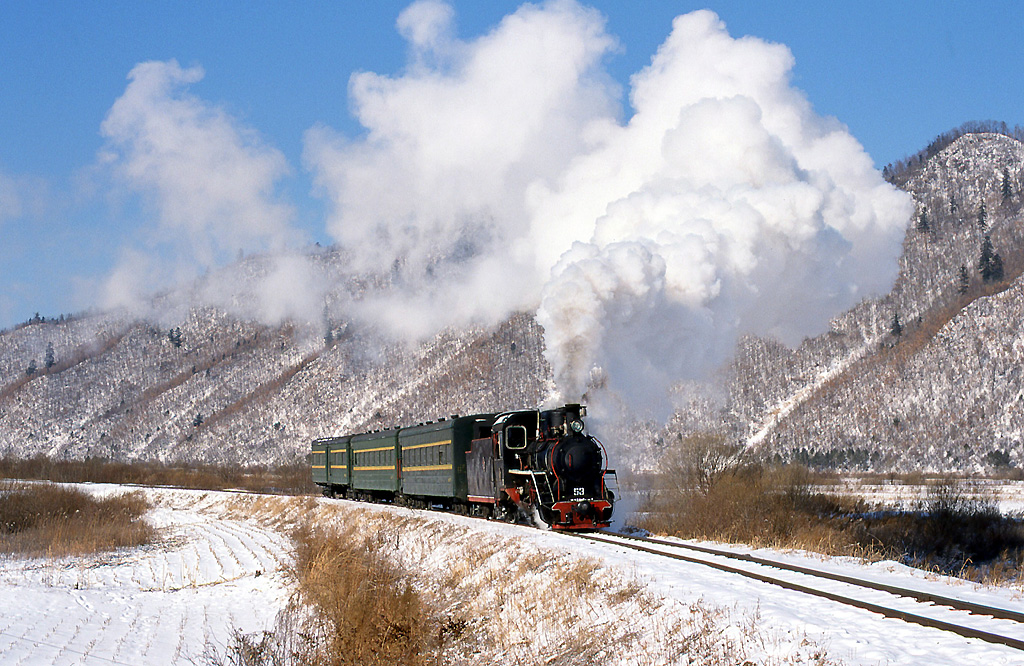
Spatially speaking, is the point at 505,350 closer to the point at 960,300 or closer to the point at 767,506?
the point at 960,300

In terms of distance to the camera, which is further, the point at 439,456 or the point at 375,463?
the point at 375,463

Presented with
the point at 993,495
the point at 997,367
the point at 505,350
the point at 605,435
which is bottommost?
the point at 993,495

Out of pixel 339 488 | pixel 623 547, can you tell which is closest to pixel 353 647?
pixel 623 547

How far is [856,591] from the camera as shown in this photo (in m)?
13.9

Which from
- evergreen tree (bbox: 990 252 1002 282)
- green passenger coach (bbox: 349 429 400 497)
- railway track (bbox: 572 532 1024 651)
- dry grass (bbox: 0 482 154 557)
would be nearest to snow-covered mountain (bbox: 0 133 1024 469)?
evergreen tree (bbox: 990 252 1002 282)

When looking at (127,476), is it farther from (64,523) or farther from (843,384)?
(843,384)

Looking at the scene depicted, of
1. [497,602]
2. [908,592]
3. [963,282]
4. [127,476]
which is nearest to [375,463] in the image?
[497,602]

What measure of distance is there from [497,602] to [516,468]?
9.05 meters

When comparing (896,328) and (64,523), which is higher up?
(896,328)

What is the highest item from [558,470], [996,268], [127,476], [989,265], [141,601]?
[989,265]

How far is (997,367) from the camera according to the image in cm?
10038

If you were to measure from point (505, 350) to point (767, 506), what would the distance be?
489 ft

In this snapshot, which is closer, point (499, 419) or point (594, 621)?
point (594, 621)

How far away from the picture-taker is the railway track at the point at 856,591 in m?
10.8
